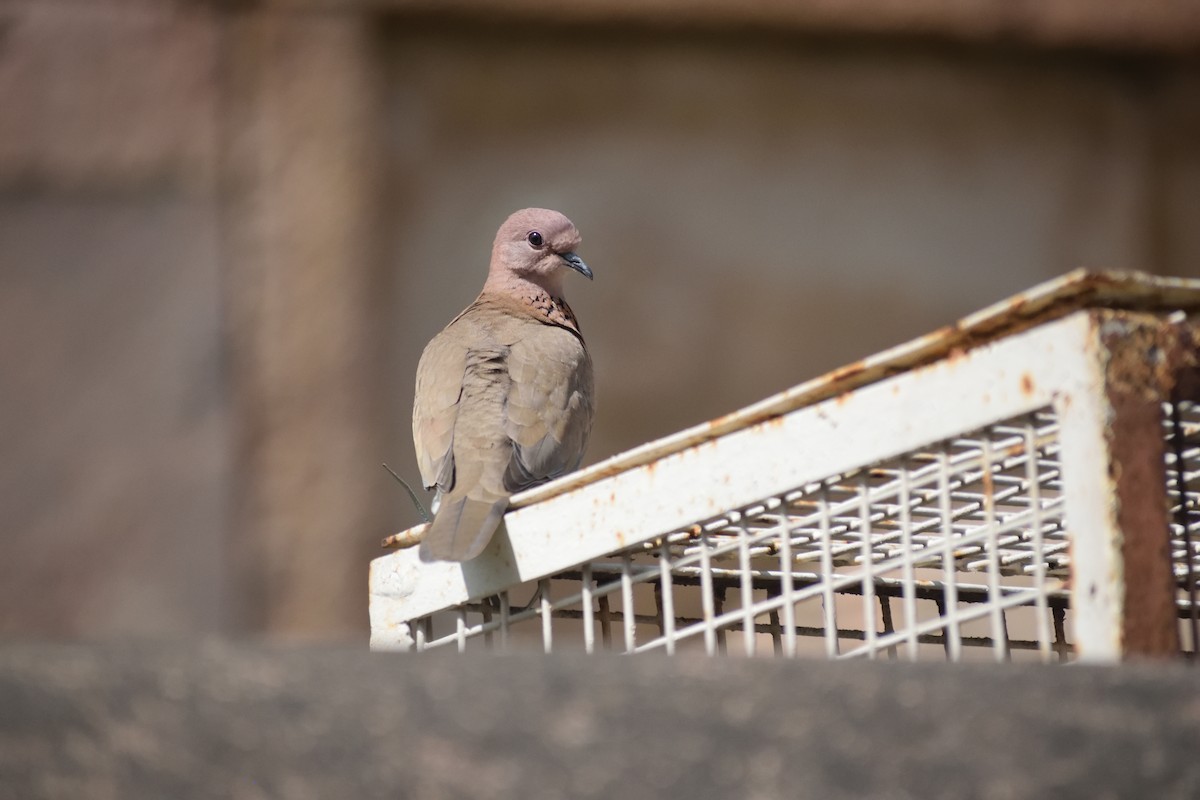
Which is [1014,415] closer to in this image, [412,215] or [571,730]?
[571,730]

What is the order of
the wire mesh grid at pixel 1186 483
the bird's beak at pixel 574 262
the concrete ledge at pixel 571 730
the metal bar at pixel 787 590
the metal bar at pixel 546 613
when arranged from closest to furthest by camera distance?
the concrete ledge at pixel 571 730 < the wire mesh grid at pixel 1186 483 < the metal bar at pixel 787 590 < the metal bar at pixel 546 613 < the bird's beak at pixel 574 262

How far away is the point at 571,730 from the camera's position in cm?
103

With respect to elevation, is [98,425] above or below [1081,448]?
above

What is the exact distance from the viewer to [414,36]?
15.8 ft

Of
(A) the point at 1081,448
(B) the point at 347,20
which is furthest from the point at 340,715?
(B) the point at 347,20

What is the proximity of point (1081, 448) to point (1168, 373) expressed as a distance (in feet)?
0.31

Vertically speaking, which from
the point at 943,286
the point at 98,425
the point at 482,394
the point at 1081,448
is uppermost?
the point at 943,286

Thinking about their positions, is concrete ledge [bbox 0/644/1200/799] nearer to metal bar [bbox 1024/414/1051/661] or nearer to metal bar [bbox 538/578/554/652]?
metal bar [bbox 1024/414/1051/661]

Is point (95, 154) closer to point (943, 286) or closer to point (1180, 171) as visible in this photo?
point (943, 286)

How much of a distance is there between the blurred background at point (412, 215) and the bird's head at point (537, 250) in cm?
81

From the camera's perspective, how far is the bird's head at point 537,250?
12.4 ft

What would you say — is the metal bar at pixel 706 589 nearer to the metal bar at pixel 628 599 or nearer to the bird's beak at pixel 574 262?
the metal bar at pixel 628 599

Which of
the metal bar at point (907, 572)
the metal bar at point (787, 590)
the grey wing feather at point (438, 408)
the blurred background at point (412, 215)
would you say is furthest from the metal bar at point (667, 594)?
the blurred background at point (412, 215)

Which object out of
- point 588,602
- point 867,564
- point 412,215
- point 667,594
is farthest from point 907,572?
point 412,215
